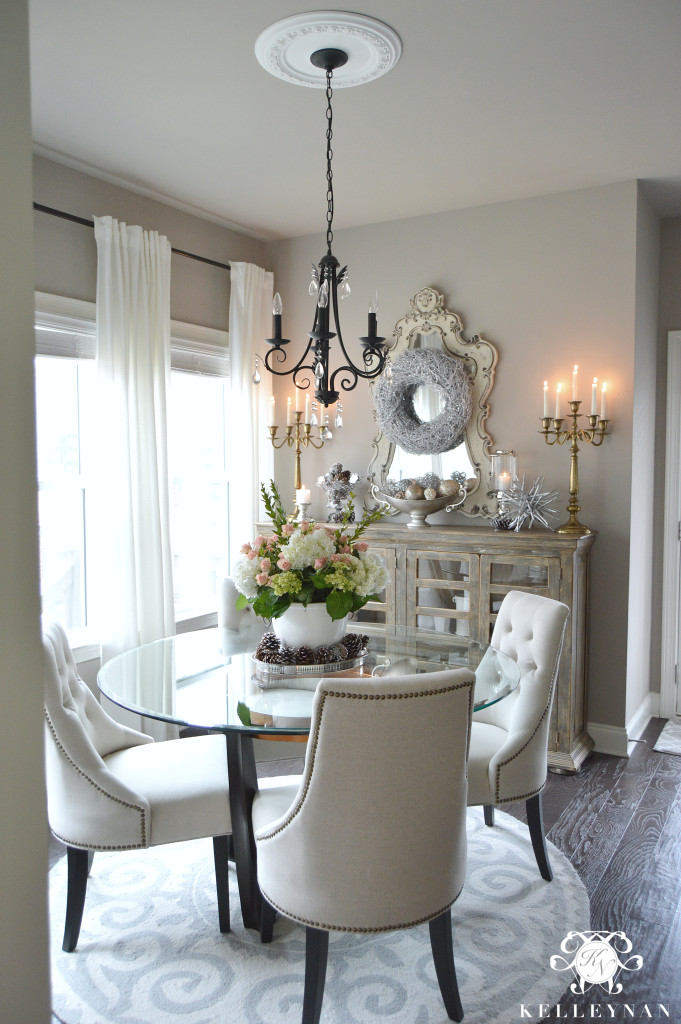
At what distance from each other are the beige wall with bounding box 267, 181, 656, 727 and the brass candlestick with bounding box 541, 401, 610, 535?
0.07 metres

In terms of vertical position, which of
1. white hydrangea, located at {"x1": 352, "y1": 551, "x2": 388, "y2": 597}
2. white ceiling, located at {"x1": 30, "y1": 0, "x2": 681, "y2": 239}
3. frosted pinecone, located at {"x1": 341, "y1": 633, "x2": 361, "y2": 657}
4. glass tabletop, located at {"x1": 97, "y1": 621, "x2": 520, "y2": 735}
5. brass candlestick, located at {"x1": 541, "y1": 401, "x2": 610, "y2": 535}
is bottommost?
glass tabletop, located at {"x1": 97, "y1": 621, "x2": 520, "y2": 735}

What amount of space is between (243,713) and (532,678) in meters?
1.07

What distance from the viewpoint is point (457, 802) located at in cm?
184

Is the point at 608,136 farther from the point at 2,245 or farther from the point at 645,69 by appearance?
the point at 2,245

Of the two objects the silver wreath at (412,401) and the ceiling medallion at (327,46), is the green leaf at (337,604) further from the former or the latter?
the silver wreath at (412,401)

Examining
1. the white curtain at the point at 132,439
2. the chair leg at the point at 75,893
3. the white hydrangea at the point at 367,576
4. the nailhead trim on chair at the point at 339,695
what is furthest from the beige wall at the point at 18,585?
the white curtain at the point at 132,439

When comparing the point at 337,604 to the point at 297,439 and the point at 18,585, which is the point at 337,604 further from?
the point at 297,439

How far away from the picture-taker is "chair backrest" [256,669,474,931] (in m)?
1.68

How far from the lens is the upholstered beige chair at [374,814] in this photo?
1681 mm

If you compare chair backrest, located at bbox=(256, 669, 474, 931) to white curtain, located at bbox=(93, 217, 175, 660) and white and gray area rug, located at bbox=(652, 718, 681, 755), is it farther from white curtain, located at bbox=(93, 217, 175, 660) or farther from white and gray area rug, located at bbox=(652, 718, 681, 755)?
white and gray area rug, located at bbox=(652, 718, 681, 755)

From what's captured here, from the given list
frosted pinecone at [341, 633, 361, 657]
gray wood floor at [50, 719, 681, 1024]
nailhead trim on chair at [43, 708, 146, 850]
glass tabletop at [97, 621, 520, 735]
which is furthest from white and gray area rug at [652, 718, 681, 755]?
nailhead trim on chair at [43, 708, 146, 850]

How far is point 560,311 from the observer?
394cm

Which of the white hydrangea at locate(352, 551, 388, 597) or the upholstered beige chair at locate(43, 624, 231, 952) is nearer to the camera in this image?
the upholstered beige chair at locate(43, 624, 231, 952)

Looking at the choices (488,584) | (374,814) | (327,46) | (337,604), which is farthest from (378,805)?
(327,46)
